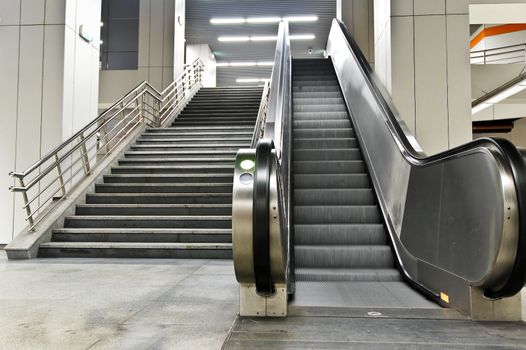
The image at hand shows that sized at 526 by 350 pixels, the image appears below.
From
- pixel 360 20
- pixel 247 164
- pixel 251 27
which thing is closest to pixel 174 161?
pixel 247 164

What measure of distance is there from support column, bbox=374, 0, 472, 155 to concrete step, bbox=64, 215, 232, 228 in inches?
116

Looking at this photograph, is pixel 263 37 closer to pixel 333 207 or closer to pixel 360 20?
pixel 360 20

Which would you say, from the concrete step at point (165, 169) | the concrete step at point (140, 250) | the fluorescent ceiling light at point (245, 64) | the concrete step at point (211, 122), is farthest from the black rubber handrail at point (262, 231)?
the fluorescent ceiling light at point (245, 64)

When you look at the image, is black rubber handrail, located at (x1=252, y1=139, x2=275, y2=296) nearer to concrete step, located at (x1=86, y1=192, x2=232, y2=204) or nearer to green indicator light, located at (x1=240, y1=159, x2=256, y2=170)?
green indicator light, located at (x1=240, y1=159, x2=256, y2=170)

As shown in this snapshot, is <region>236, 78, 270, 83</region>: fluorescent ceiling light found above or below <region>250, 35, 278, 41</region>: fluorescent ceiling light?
below

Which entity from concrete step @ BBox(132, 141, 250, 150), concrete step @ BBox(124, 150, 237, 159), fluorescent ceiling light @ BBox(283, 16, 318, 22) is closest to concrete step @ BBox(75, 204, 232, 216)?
concrete step @ BBox(124, 150, 237, 159)

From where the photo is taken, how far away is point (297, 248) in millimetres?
3896

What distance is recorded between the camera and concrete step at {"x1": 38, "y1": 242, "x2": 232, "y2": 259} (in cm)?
507

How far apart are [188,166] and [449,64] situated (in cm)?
425

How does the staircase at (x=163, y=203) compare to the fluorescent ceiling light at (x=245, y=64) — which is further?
the fluorescent ceiling light at (x=245, y=64)

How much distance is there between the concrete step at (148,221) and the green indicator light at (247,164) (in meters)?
2.94

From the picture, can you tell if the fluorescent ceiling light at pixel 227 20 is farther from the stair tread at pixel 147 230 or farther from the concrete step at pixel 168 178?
the stair tread at pixel 147 230

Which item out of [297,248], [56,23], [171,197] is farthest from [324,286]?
[56,23]

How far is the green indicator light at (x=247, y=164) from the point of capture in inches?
104
